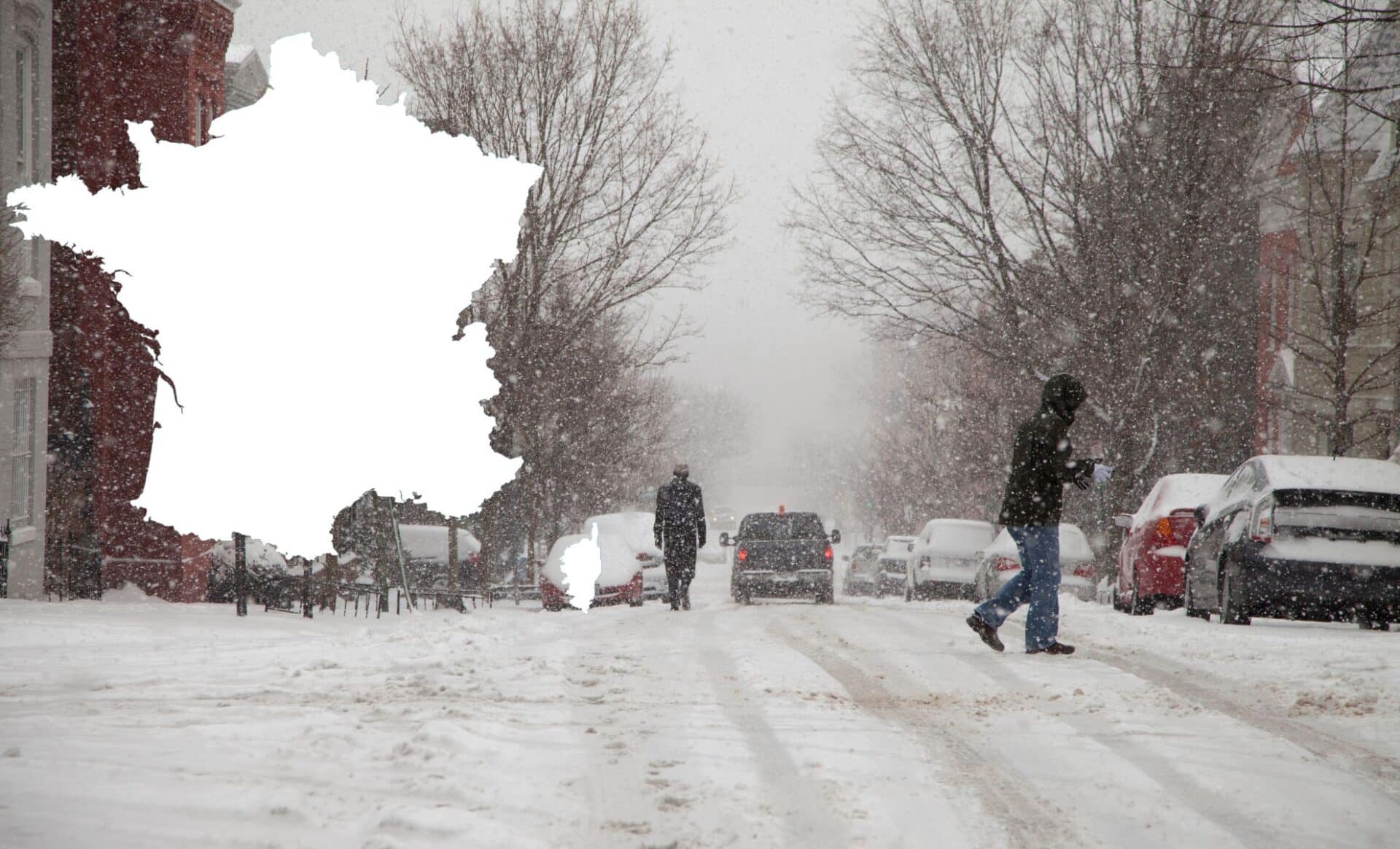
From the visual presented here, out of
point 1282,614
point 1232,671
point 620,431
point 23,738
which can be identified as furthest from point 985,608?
point 620,431

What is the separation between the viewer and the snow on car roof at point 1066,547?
19.4 m

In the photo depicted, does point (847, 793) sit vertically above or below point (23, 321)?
below

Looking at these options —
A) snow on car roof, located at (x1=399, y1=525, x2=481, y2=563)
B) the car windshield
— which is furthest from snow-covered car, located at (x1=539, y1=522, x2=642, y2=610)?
snow on car roof, located at (x1=399, y1=525, x2=481, y2=563)

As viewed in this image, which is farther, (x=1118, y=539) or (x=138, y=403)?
(x=1118, y=539)

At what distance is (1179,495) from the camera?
602 inches

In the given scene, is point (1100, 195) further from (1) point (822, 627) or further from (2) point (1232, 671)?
(2) point (1232, 671)

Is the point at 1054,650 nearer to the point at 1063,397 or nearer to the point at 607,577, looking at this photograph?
the point at 1063,397

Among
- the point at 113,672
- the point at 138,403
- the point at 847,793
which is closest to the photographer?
the point at 847,793

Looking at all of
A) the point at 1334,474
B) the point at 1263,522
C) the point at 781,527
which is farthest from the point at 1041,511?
the point at 781,527

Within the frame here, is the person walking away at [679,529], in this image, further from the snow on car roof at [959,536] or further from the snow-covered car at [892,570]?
the snow-covered car at [892,570]

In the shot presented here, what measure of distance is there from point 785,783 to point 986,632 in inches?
181

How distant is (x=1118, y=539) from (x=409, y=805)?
2339 cm

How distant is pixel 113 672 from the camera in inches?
296

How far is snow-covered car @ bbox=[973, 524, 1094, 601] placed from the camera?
19.3 meters
